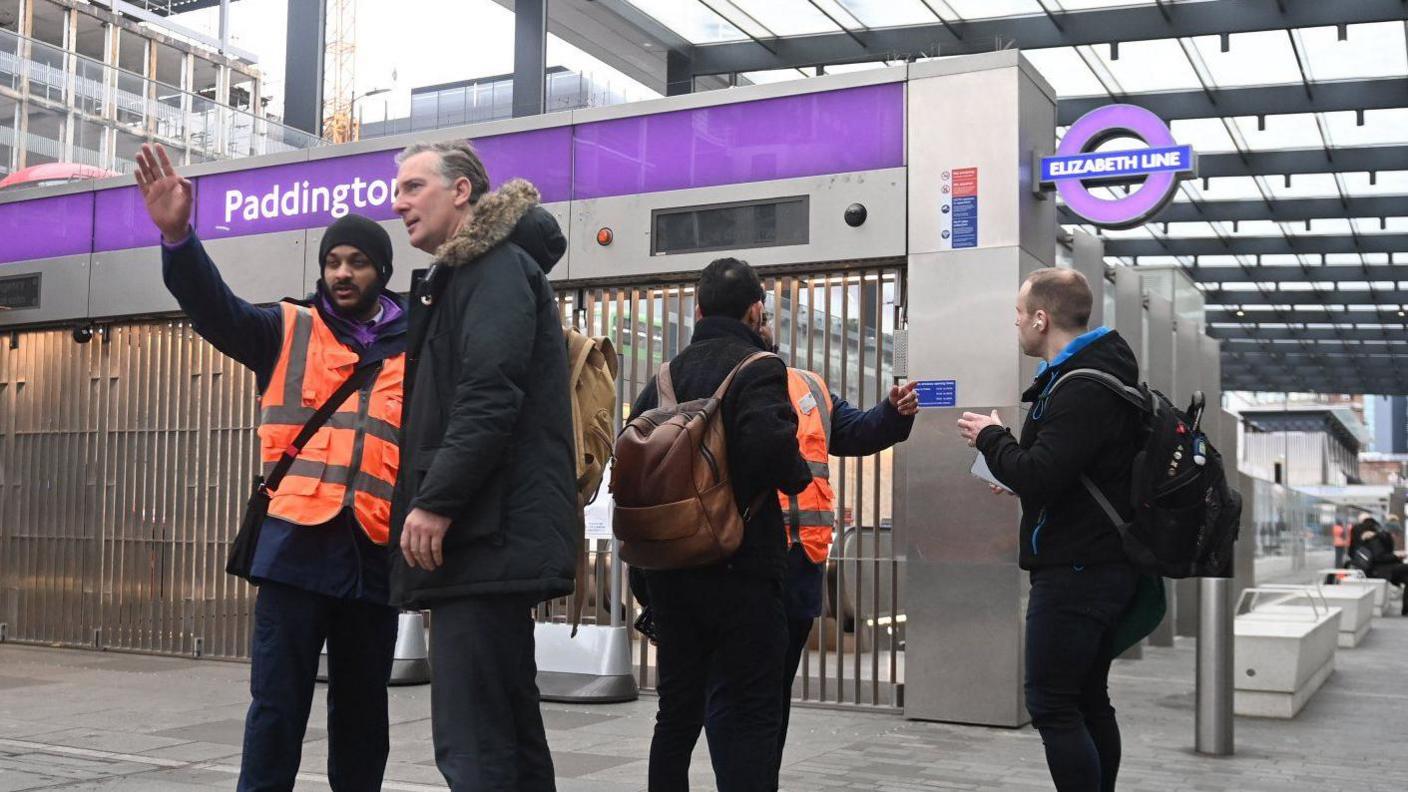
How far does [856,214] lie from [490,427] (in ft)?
16.9

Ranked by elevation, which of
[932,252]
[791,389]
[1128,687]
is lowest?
[1128,687]

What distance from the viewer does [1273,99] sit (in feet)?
57.8

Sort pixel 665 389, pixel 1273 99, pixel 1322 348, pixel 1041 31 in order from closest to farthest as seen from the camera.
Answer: pixel 665 389 → pixel 1041 31 → pixel 1273 99 → pixel 1322 348

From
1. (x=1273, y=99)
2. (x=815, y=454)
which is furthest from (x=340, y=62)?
(x=815, y=454)

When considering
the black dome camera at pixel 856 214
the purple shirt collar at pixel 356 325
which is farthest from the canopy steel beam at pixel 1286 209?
the purple shirt collar at pixel 356 325

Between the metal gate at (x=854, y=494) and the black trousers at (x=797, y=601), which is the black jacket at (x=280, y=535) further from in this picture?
the metal gate at (x=854, y=494)

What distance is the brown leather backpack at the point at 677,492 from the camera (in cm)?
402

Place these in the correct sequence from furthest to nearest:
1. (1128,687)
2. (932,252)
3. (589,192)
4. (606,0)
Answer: (606,0)
(1128,687)
(589,192)
(932,252)

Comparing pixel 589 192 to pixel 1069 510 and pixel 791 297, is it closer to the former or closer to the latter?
pixel 791 297

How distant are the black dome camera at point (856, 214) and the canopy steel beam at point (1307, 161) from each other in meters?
12.7

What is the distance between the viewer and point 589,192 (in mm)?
9094

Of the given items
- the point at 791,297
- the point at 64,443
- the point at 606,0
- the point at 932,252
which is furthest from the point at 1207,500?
the point at 606,0

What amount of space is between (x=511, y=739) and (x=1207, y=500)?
2036mm

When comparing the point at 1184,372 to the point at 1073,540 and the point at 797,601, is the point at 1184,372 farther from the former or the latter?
the point at 1073,540
